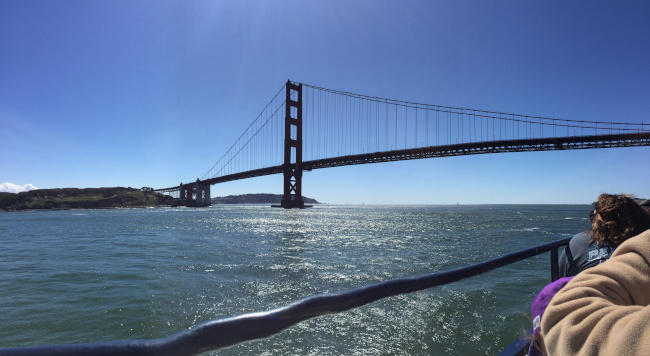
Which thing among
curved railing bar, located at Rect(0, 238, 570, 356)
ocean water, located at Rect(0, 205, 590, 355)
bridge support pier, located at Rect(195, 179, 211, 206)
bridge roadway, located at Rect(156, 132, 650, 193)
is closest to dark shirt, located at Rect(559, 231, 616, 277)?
curved railing bar, located at Rect(0, 238, 570, 356)

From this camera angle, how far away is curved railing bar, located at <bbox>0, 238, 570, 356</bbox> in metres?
0.64

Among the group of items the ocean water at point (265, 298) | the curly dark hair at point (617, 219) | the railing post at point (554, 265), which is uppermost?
the curly dark hair at point (617, 219)

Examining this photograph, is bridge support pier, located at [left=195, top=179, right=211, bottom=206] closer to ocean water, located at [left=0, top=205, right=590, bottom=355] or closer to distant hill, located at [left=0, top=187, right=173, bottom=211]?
distant hill, located at [left=0, top=187, right=173, bottom=211]

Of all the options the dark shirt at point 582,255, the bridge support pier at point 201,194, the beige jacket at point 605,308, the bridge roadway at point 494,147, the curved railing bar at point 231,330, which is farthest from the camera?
the bridge support pier at point 201,194

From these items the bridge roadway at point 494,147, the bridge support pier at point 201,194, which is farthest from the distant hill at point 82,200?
the bridge roadway at point 494,147

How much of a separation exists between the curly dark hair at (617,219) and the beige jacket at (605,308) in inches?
38.6

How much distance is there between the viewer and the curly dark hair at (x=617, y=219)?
1.40 m

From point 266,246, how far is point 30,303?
823 cm

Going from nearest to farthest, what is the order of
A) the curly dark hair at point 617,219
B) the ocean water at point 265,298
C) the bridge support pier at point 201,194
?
the curly dark hair at point 617,219 < the ocean water at point 265,298 < the bridge support pier at point 201,194

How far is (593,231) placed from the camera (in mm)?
1628

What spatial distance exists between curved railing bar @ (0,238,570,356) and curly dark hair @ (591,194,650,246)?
97 centimetres

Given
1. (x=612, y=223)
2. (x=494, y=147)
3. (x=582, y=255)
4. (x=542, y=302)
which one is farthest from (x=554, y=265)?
(x=494, y=147)

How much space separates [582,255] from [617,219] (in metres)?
0.40

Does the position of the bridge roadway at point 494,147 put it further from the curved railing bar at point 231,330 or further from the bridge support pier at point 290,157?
the curved railing bar at point 231,330
